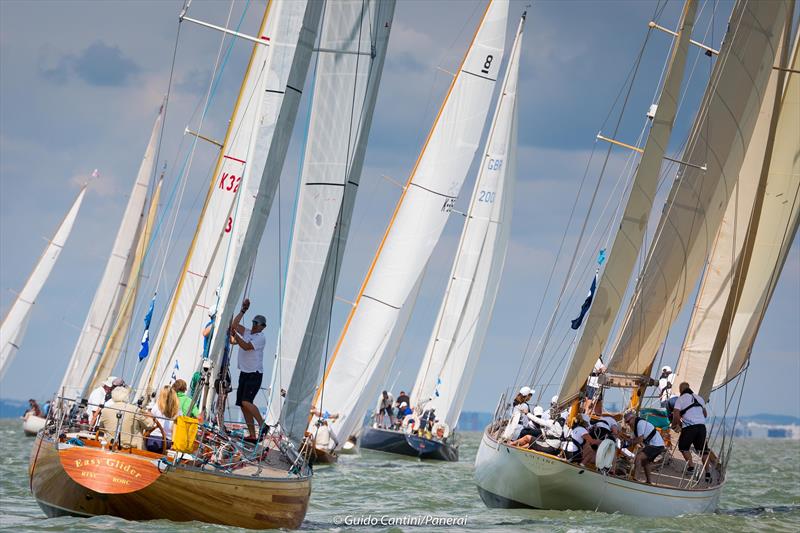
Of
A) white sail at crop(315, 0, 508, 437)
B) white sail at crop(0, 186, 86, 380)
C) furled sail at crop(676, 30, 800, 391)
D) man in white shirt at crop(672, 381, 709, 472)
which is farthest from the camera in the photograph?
white sail at crop(0, 186, 86, 380)

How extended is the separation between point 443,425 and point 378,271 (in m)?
8.36

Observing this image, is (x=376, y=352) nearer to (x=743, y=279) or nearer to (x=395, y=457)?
(x=395, y=457)

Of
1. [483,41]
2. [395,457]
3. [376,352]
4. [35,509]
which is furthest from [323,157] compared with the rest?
[395,457]

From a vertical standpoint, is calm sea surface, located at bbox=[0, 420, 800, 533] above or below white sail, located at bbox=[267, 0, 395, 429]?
below

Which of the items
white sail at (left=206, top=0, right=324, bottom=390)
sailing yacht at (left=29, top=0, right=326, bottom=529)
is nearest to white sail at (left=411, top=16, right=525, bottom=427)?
sailing yacht at (left=29, top=0, right=326, bottom=529)

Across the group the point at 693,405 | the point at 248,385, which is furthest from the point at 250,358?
the point at 693,405

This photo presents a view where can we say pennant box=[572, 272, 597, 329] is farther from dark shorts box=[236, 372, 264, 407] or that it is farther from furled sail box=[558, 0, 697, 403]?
dark shorts box=[236, 372, 264, 407]

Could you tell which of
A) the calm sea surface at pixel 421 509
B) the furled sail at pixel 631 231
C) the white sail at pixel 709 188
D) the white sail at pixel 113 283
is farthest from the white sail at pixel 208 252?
the white sail at pixel 113 283

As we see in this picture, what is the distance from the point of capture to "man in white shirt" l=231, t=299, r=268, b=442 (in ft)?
46.5

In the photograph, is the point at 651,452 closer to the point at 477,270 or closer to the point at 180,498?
the point at 180,498

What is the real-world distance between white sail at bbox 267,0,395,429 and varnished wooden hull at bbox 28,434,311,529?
1.81 m

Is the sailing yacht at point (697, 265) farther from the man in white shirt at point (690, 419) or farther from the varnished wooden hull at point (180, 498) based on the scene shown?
the varnished wooden hull at point (180, 498)

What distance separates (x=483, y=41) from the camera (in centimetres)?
3048

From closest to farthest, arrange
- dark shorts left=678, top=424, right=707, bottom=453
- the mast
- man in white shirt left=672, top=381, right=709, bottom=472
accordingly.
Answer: man in white shirt left=672, top=381, right=709, bottom=472
dark shorts left=678, top=424, right=707, bottom=453
the mast
